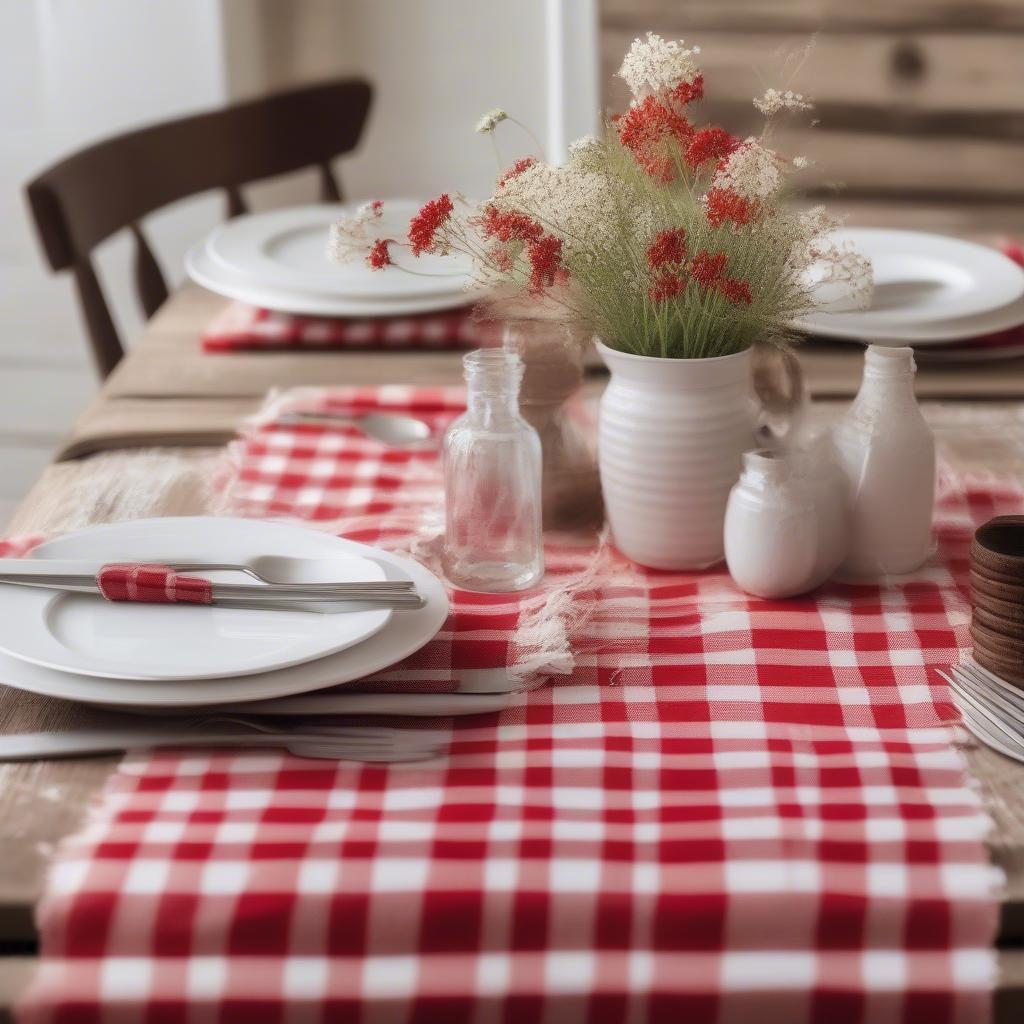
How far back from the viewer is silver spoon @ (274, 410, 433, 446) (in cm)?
123

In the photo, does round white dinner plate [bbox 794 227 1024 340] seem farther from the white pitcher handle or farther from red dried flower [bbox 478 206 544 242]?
red dried flower [bbox 478 206 544 242]

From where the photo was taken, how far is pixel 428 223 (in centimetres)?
87

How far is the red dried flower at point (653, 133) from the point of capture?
881 mm

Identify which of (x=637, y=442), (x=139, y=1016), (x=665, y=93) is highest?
(x=665, y=93)

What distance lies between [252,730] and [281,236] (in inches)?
39.9

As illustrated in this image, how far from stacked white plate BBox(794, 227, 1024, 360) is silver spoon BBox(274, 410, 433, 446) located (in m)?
0.36

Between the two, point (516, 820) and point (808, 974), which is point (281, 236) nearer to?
point (516, 820)

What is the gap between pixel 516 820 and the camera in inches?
27.8

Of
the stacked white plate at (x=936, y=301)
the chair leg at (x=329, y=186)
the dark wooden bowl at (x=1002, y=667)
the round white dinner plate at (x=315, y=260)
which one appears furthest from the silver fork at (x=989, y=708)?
the chair leg at (x=329, y=186)

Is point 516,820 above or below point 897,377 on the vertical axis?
below

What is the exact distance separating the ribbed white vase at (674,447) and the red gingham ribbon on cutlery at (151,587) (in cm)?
30

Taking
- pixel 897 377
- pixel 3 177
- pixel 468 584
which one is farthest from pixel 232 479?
pixel 3 177

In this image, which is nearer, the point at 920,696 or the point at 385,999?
the point at 385,999

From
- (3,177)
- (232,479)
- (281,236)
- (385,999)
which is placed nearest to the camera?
(385,999)
